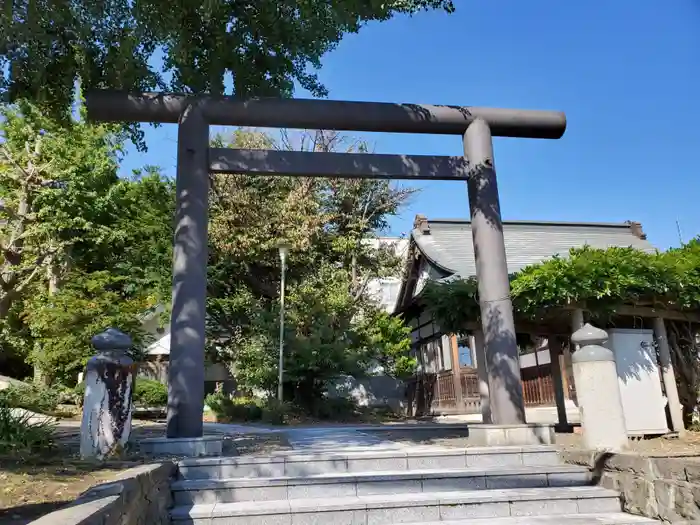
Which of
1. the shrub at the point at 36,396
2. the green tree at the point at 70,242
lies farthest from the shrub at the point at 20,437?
the green tree at the point at 70,242

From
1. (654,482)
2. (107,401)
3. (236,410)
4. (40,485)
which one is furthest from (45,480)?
(236,410)

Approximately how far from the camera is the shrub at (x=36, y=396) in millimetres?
10641

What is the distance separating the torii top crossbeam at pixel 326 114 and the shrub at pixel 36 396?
7.42 metres

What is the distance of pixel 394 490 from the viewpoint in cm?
432

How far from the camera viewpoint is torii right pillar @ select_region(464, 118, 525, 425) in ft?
19.5

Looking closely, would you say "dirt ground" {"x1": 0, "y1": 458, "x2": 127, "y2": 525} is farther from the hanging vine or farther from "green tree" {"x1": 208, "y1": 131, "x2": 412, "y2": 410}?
"green tree" {"x1": 208, "y1": 131, "x2": 412, "y2": 410}

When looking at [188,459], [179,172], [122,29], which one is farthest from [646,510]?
[122,29]

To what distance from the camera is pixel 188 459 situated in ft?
15.8

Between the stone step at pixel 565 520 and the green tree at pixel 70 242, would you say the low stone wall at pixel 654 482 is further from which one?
the green tree at pixel 70 242

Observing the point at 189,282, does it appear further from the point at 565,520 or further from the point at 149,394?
the point at 149,394

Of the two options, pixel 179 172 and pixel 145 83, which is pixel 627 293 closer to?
pixel 179 172

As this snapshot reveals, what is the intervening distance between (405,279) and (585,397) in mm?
12306

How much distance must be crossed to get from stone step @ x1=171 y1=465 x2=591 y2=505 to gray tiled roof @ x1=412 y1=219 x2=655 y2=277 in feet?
25.4

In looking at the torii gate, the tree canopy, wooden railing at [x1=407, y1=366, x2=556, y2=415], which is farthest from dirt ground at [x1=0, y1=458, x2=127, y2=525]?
wooden railing at [x1=407, y1=366, x2=556, y2=415]
